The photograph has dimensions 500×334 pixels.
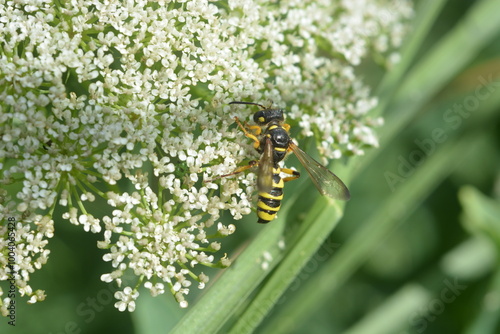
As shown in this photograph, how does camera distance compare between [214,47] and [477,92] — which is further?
[477,92]

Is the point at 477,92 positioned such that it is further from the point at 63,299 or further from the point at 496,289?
the point at 63,299

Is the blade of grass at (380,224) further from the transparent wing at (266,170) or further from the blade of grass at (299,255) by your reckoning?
the transparent wing at (266,170)

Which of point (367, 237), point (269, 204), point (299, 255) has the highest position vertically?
point (269, 204)

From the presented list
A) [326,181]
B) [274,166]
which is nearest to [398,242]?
[326,181]

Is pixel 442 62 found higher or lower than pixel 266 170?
higher

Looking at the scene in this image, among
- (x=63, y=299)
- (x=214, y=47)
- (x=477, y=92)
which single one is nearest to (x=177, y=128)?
(x=214, y=47)

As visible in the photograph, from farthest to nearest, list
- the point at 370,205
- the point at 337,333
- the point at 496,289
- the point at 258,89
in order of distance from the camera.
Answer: the point at 370,205
the point at 337,333
the point at 496,289
the point at 258,89

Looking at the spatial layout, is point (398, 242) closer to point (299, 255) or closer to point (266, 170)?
point (299, 255)
